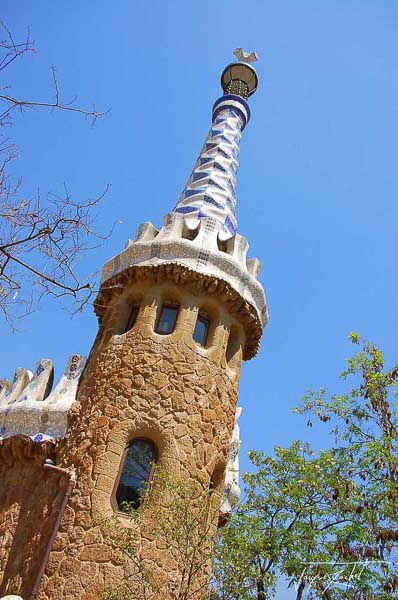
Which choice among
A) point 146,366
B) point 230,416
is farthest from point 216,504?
point 146,366

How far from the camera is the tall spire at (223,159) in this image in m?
9.61

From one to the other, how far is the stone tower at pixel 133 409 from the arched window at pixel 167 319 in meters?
0.01

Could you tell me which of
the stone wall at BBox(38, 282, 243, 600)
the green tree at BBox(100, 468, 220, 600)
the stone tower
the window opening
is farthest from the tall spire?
the green tree at BBox(100, 468, 220, 600)

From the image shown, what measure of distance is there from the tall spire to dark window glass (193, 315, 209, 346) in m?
1.50

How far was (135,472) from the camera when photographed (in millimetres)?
6461

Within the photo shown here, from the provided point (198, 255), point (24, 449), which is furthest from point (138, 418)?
point (198, 255)

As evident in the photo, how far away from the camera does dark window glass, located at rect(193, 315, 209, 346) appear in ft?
25.3

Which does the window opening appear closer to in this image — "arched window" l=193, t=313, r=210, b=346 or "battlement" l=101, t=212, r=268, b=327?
"battlement" l=101, t=212, r=268, b=327

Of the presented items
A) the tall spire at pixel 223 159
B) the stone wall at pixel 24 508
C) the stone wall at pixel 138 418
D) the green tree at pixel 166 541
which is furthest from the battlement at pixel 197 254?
the green tree at pixel 166 541

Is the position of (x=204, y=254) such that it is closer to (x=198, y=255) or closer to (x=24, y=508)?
(x=198, y=255)

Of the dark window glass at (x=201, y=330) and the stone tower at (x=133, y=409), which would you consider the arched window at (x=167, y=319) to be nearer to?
the stone tower at (x=133, y=409)

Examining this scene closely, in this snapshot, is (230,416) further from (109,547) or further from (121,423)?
(109,547)

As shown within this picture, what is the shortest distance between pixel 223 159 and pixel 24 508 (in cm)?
692

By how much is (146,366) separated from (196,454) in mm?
1173
